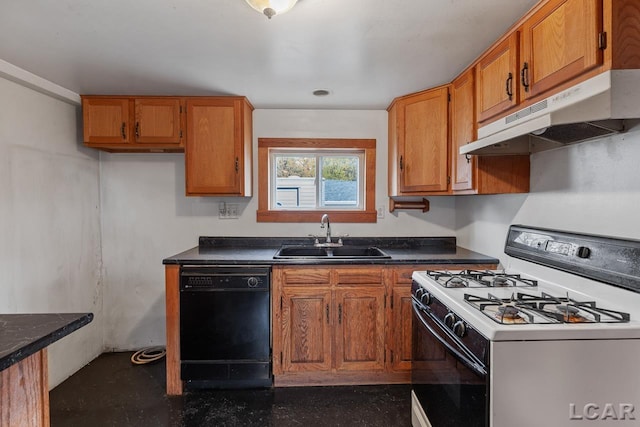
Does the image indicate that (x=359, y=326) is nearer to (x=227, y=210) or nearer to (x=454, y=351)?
(x=454, y=351)

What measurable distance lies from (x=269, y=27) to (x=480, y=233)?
78.0 inches

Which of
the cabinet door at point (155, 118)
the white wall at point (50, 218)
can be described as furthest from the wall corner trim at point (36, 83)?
the cabinet door at point (155, 118)

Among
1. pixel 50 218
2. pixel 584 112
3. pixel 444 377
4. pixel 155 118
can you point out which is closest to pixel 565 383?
pixel 444 377

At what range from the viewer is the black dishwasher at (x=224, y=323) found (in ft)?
6.96

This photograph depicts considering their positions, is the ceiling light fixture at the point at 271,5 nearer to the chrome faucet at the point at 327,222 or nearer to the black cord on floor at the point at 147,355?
the chrome faucet at the point at 327,222

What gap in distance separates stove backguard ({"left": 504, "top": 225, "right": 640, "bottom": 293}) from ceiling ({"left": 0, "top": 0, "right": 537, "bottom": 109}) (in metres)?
1.04

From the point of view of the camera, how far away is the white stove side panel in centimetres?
→ 102

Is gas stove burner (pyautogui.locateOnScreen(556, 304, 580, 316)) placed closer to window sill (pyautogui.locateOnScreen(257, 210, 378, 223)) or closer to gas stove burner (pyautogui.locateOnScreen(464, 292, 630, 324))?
gas stove burner (pyautogui.locateOnScreen(464, 292, 630, 324))

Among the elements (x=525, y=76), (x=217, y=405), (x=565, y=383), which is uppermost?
(x=525, y=76)

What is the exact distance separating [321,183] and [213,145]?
3.22 ft

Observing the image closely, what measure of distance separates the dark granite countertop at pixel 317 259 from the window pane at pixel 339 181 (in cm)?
39

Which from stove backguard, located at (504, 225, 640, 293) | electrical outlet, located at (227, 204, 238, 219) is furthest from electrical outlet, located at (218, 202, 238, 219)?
stove backguard, located at (504, 225, 640, 293)

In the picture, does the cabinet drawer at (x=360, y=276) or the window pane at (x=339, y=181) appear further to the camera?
the window pane at (x=339, y=181)

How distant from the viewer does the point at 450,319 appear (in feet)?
4.25
